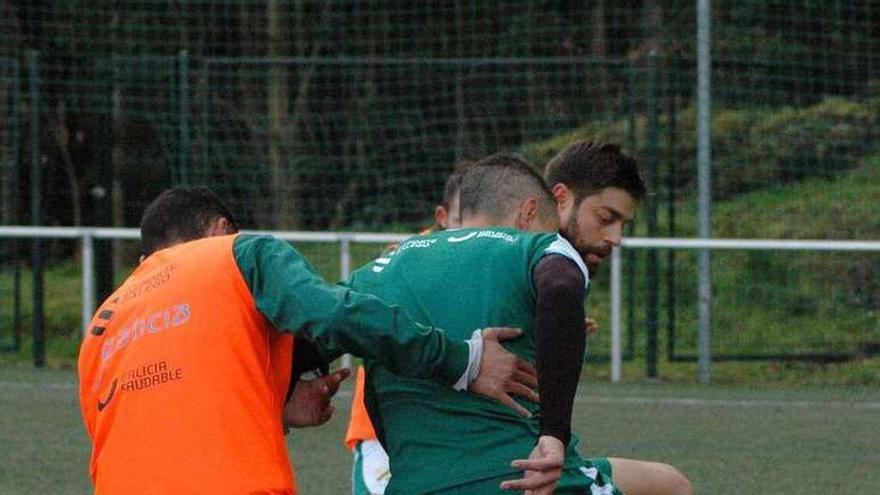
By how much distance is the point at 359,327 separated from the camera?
3682mm

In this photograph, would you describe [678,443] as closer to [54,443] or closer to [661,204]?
[54,443]

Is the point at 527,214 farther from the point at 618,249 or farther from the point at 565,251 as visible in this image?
the point at 618,249

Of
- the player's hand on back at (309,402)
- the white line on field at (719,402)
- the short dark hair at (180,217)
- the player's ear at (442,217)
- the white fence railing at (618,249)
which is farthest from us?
the white fence railing at (618,249)

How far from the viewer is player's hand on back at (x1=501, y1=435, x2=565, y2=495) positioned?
3664mm

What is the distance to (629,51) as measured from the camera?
15.4 metres

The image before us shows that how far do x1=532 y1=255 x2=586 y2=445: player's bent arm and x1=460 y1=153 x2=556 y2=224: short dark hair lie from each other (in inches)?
12.6

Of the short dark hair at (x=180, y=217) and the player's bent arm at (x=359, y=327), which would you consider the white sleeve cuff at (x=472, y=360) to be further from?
the short dark hair at (x=180, y=217)

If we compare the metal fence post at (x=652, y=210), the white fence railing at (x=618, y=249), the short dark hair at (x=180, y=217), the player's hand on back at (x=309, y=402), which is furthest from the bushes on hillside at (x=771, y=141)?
the player's hand on back at (x=309, y=402)

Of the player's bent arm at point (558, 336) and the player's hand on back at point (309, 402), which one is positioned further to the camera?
the player's hand on back at point (309, 402)

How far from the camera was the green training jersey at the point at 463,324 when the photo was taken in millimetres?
3746

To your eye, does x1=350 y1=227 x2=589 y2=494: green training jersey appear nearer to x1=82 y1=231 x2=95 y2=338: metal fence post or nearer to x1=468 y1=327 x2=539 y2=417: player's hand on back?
x1=468 y1=327 x2=539 y2=417: player's hand on back

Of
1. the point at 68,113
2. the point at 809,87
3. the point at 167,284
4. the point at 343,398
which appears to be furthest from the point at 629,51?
the point at 167,284

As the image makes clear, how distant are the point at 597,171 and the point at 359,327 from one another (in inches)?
32.3

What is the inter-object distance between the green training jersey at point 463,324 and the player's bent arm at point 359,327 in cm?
9
